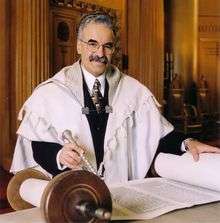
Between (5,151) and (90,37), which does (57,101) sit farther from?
(5,151)

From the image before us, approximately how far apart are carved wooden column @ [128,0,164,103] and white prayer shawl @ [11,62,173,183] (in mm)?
5619

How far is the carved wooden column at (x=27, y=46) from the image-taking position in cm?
611

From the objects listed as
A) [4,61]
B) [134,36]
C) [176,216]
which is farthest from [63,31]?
[176,216]

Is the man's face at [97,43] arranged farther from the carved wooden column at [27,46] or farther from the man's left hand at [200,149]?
the carved wooden column at [27,46]

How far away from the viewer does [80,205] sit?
1.14 meters

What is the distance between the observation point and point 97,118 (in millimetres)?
2477

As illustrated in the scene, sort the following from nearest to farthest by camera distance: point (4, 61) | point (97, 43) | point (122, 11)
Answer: point (97, 43) → point (4, 61) → point (122, 11)

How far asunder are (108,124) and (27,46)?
393 cm

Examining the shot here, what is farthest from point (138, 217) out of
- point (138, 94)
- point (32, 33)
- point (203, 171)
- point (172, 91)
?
point (172, 91)

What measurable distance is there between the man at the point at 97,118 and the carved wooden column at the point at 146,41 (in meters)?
5.63

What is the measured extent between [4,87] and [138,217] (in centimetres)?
524

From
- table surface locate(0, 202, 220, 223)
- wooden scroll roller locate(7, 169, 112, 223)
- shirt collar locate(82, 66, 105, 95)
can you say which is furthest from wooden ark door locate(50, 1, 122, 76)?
wooden scroll roller locate(7, 169, 112, 223)

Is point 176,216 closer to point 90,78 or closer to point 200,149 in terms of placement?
point 200,149

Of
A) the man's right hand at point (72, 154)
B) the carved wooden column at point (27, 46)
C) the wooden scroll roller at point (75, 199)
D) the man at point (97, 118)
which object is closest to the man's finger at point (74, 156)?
the man's right hand at point (72, 154)
